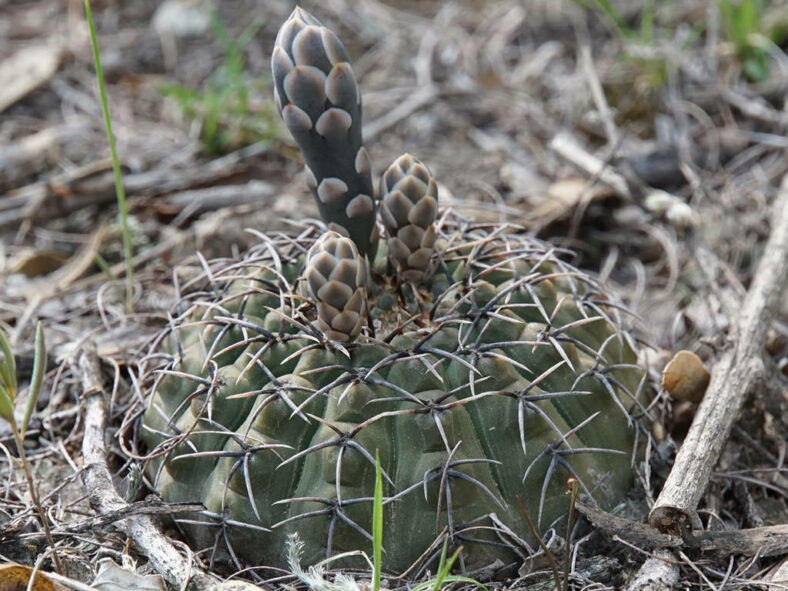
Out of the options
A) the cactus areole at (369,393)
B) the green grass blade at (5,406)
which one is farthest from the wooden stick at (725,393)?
the green grass blade at (5,406)

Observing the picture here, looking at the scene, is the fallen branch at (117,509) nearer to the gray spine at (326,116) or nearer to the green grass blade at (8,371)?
the green grass blade at (8,371)

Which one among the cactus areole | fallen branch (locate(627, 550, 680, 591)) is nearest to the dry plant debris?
fallen branch (locate(627, 550, 680, 591))

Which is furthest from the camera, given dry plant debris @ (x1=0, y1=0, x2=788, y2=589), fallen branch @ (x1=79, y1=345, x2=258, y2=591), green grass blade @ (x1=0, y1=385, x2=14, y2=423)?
dry plant debris @ (x1=0, y1=0, x2=788, y2=589)

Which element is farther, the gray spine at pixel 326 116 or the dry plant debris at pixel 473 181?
the dry plant debris at pixel 473 181

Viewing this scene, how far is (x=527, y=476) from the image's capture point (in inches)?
93.1

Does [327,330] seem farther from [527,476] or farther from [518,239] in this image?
[518,239]

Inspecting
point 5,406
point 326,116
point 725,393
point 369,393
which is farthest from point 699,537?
point 5,406

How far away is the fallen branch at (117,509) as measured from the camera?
2246 mm

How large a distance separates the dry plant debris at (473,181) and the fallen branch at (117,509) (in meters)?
0.04

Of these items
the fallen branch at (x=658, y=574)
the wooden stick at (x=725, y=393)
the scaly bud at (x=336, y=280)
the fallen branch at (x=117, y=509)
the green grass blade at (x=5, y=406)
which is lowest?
the fallen branch at (x=658, y=574)

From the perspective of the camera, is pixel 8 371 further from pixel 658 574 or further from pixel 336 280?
pixel 658 574

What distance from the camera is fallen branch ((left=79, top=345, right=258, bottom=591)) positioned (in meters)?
2.25

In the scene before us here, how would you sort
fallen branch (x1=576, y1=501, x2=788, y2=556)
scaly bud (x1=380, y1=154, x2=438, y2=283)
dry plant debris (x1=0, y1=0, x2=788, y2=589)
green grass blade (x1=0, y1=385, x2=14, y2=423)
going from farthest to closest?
1. dry plant debris (x1=0, y1=0, x2=788, y2=589)
2. scaly bud (x1=380, y1=154, x2=438, y2=283)
3. fallen branch (x1=576, y1=501, x2=788, y2=556)
4. green grass blade (x1=0, y1=385, x2=14, y2=423)

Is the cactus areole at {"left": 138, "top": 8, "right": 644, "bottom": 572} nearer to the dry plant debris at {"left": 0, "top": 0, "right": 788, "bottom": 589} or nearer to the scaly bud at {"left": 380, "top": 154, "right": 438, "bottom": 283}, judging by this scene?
the scaly bud at {"left": 380, "top": 154, "right": 438, "bottom": 283}
